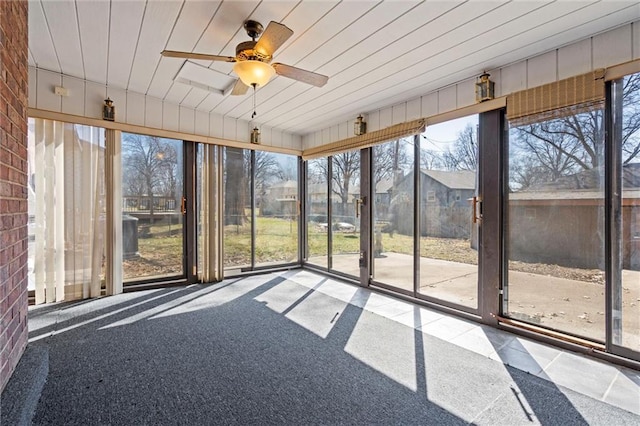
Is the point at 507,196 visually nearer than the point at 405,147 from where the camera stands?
Yes

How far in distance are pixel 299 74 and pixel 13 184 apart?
1898 mm

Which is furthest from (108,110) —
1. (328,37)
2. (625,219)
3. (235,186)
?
(625,219)

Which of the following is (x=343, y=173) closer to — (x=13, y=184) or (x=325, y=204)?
(x=325, y=204)

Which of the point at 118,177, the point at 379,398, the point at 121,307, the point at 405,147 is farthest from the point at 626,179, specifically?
the point at 118,177

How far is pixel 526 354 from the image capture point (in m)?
2.33

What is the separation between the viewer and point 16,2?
1717 millimetres

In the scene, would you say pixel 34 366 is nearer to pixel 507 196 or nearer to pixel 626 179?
pixel 507 196

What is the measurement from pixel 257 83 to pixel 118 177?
2.45m

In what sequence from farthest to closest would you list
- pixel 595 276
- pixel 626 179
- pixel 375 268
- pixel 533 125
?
pixel 375 268 < pixel 533 125 < pixel 595 276 < pixel 626 179

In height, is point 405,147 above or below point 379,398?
above

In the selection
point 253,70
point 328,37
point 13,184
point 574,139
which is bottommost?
point 13,184

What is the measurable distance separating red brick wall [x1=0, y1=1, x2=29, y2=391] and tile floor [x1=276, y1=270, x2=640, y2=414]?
2144 mm

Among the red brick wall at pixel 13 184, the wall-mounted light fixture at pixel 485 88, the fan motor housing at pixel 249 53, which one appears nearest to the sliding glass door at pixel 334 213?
the wall-mounted light fixture at pixel 485 88

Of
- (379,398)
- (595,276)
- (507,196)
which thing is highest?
(507,196)
